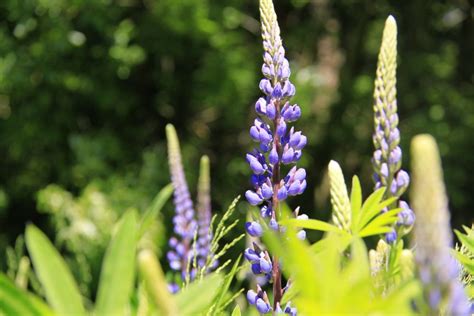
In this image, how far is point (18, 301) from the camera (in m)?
0.60

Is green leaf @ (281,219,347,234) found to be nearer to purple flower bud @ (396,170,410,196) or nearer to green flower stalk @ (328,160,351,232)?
green flower stalk @ (328,160,351,232)

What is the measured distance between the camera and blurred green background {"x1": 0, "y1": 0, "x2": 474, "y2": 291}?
5.08 metres

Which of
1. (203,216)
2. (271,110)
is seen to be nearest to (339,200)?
(271,110)

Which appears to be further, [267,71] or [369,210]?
[267,71]

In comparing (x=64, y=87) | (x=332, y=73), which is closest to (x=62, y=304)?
(x=64, y=87)

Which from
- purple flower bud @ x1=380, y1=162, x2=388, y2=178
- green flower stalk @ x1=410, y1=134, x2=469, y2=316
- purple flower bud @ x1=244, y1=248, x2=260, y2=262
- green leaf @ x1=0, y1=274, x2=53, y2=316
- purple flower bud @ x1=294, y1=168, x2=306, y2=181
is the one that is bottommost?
purple flower bud @ x1=244, y1=248, x2=260, y2=262

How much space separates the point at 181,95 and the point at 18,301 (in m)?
5.34

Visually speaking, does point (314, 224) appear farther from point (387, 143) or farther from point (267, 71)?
point (387, 143)

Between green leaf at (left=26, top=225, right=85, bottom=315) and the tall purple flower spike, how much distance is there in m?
0.54

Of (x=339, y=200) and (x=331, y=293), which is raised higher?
(x=331, y=293)

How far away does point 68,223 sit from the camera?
5047 mm

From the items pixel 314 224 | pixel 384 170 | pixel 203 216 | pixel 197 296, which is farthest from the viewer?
pixel 203 216

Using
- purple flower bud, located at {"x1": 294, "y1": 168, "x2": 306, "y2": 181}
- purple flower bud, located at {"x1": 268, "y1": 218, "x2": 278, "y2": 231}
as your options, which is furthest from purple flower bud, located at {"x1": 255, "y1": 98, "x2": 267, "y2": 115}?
purple flower bud, located at {"x1": 268, "y1": 218, "x2": 278, "y2": 231}

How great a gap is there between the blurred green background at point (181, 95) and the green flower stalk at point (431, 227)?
4.04 meters
